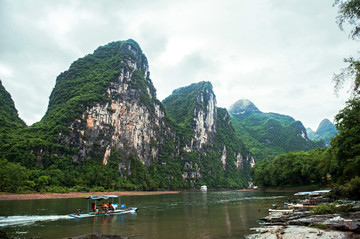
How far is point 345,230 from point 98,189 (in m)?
77.9

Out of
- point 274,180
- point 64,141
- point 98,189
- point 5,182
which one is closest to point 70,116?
point 64,141

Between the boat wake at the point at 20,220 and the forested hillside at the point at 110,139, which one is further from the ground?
the forested hillside at the point at 110,139

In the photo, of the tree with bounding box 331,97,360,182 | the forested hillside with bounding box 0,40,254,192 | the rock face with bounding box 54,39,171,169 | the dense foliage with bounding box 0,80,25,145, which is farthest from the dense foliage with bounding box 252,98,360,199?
the dense foliage with bounding box 0,80,25,145

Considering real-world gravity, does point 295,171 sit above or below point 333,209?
above

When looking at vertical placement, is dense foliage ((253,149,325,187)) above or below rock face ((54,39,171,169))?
below

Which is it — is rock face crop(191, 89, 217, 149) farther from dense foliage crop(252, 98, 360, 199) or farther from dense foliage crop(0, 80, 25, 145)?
dense foliage crop(0, 80, 25, 145)

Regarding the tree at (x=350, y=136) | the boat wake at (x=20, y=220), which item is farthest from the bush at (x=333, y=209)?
the boat wake at (x=20, y=220)

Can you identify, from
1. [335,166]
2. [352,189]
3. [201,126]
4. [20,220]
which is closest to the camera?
[20,220]

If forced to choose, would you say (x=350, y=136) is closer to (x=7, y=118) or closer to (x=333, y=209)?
(x=333, y=209)

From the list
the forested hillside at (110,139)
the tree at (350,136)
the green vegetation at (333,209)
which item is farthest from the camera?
the forested hillside at (110,139)

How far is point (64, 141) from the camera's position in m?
90.4

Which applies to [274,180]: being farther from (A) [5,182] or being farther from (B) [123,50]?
(B) [123,50]

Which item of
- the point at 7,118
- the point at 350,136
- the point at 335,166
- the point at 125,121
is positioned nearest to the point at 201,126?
the point at 125,121

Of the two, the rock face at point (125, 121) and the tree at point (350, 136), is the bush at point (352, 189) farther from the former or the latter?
the rock face at point (125, 121)
